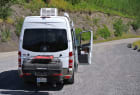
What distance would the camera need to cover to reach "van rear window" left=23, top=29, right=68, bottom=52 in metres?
9.75

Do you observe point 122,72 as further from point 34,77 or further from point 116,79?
point 34,77

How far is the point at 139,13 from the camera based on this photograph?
236ft

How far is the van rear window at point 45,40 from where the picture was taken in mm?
9750

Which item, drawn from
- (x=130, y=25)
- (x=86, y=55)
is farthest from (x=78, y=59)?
(x=130, y=25)

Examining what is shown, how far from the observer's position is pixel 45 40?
9.85 m

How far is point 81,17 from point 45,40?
132ft

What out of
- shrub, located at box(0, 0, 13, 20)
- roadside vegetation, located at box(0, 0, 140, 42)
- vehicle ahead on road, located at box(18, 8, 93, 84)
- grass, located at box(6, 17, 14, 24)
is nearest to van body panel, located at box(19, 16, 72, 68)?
vehicle ahead on road, located at box(18, 8, 93, 84)

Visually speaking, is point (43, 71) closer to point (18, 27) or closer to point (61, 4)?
point (18, 27)

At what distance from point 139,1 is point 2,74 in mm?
69135

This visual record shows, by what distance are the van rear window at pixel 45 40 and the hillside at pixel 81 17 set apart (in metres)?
17.9

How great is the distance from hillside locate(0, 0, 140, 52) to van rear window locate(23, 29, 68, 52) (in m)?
17.9

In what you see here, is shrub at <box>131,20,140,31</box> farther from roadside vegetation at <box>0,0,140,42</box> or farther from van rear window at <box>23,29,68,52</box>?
→ van rear window at <box>23,29,68,52</box>

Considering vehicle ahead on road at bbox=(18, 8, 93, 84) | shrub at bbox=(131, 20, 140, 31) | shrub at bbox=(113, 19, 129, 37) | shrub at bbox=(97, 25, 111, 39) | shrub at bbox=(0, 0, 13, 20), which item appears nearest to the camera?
vehicle ahead on road at bbox=(18, 8, 93, 84)

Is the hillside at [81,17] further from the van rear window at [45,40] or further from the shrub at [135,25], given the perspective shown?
the van rear window at [45,40]
